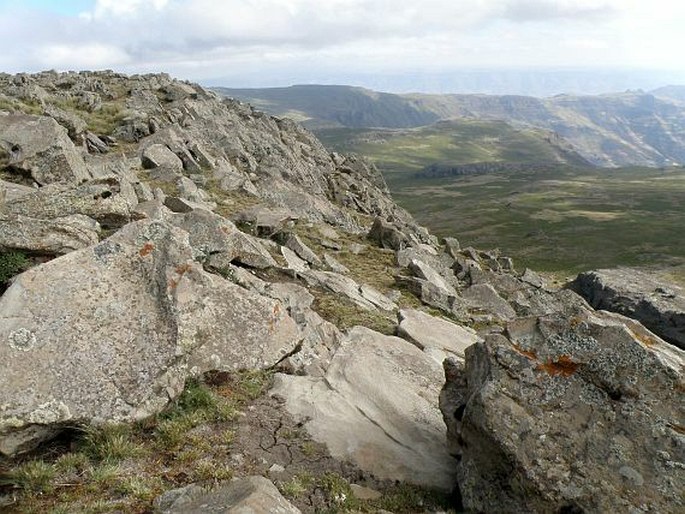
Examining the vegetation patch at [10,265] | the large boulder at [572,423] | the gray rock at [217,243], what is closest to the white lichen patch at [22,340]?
the vegetation patch at [10,265]

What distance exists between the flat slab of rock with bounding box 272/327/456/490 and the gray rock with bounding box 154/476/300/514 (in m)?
3.24

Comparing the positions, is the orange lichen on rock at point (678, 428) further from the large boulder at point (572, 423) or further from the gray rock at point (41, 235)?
the gray rock at point (41, 235)

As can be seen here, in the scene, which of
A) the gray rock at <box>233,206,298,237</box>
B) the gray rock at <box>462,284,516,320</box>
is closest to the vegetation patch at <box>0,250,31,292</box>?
the gray rock at <box>233,206,298,237</box>

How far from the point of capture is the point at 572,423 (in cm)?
1120

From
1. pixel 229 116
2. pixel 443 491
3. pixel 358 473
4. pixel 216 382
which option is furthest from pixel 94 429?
pixel 229 116

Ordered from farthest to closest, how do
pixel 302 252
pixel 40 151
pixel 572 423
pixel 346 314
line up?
pixel 302 252 < pixel 40 151 < pixel 346 314 < pixel 572 423

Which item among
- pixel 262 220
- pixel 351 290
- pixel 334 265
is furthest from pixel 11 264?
pixel 262 220

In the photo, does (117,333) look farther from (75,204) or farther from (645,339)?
(645,339)

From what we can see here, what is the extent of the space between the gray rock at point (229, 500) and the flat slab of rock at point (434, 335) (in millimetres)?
11242

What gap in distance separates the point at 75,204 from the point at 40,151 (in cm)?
1503

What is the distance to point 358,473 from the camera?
39.2 ft

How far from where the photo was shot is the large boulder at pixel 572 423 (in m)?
10.2

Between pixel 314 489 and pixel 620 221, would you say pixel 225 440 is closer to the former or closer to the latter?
pixel 314 489

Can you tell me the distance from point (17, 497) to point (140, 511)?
7.77 feet
